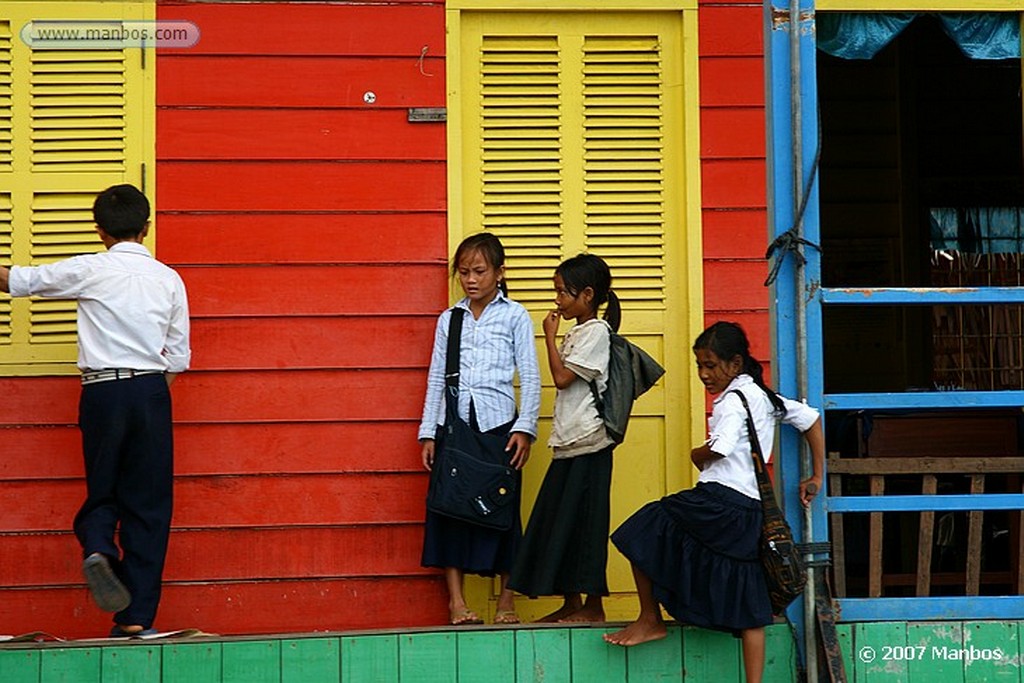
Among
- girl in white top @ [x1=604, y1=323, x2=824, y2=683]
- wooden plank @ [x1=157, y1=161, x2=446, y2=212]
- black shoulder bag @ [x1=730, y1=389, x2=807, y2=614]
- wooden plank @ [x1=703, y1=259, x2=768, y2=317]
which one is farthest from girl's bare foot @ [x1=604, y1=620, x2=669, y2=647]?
wooden plank @ [x1=157, y1=161, x2=446, y2=212]

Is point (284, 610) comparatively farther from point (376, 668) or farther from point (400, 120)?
point (400, 120)

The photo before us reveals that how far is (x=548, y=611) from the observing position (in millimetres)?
5676

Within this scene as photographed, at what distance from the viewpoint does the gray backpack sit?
5188mm

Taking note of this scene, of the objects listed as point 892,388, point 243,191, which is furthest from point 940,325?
point 243,191

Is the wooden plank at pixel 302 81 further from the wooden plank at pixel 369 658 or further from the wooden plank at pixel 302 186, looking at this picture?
the wooden plank at pixel 369 658

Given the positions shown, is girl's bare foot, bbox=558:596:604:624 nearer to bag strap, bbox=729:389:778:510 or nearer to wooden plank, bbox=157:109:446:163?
bag strap, bbox=729:389:778:510

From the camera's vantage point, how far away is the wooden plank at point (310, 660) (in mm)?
4910

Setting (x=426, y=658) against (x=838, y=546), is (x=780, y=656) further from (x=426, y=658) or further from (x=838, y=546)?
(x=426, y=658)

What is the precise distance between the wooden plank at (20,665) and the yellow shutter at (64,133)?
1.21 m

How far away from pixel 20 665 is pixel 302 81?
2369 millimetres

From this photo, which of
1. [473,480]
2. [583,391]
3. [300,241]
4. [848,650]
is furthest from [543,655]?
[300,241]

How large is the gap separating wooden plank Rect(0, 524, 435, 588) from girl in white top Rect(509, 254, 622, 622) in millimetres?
540

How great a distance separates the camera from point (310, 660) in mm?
4914

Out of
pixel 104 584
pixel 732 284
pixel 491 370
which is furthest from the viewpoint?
pixel 732 284
